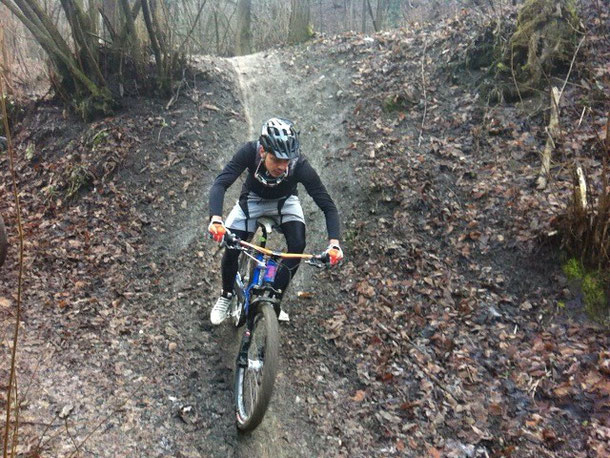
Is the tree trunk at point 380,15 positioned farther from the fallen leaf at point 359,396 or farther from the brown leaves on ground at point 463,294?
the fallen leaf at point 359,396

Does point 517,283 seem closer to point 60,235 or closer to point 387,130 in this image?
point 387,130

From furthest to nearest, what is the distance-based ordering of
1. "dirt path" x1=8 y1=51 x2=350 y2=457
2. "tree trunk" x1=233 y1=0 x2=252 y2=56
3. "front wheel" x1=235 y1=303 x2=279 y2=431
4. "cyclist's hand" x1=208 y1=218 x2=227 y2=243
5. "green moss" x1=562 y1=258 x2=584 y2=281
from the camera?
"tree trunk" x1=233 y1=0 x2=252 y2=56 < "green moss" x1=562 y1=258 x2=584 y2=281 < "cyclist's hand" x1=208 y1=218 x2=227 y2=243 < "dirt path" x1=8 y1=51 x2=350 y2=457 < "front wheel" x1=235 y1=303 x2=279 y2=431

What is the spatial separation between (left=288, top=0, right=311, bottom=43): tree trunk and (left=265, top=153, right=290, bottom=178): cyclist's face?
1072 cm

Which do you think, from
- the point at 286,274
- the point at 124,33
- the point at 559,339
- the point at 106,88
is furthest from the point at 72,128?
the point at 559,339

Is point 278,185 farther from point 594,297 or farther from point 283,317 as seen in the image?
point 594,297

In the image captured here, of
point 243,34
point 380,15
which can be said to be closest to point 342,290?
point 243,34

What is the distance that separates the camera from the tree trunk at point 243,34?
18.2 meters

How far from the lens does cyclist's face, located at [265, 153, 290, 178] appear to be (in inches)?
182

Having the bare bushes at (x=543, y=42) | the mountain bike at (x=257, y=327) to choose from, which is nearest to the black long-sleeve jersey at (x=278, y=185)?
the mountain bike at (x=257, y=327)

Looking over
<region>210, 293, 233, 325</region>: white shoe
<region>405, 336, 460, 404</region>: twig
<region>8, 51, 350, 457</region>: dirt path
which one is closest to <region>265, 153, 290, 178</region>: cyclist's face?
<region>210, 293, 233, 325</region>: white shoe

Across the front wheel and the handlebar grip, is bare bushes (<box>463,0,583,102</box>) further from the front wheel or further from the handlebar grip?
the front wheel

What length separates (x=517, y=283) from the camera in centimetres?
561

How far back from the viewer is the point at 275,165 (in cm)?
469

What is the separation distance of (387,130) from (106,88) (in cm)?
534
